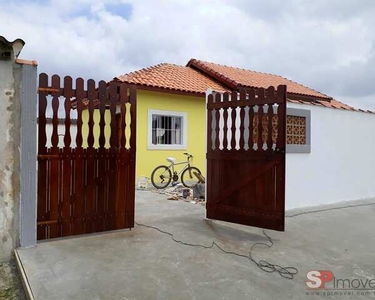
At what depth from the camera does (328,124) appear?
Answer: 7008mm

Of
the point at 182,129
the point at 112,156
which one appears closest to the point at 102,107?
the point at 112,156

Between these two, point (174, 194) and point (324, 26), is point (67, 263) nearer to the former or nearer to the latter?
point (174, 194)

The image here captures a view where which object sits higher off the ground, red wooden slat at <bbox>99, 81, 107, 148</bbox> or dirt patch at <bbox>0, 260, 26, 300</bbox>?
red wooden slat at <bbox>99, 81, 107, 148</bbox>

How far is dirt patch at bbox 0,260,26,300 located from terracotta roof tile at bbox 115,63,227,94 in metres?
6.98

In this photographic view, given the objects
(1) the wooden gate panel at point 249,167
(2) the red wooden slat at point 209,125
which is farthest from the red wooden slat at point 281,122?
(2) the red wooden slat at point 209,125

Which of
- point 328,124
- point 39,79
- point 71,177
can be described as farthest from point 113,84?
point 328,124

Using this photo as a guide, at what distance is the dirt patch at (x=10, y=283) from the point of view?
278 cm

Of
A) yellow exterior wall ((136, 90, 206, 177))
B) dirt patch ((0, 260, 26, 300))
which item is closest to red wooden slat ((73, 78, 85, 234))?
dirt patch ((0, 260, 26, 300))

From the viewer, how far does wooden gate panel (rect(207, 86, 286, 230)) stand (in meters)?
4.43

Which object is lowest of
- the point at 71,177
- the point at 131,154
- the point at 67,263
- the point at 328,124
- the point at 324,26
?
the point at 67,263

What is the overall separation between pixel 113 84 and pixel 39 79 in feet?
3.23

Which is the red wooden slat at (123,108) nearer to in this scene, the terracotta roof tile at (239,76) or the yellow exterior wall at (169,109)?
the yellow exterior wall at (169,109)

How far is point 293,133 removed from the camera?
21.0ft

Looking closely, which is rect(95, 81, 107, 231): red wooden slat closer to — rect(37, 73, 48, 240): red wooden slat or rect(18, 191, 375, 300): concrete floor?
rect(18, 191, 375, 300): concrete floor
